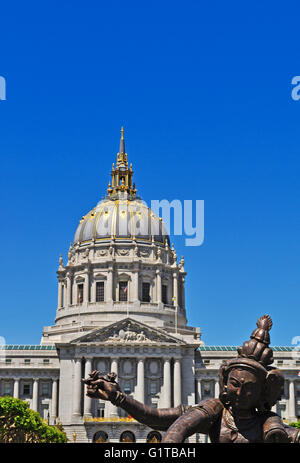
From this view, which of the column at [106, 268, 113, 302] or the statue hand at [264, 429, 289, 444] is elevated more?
the column at [106, 268, 113, 302]

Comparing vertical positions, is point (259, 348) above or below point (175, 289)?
below

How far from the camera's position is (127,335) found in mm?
122250

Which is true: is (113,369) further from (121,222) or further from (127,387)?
(121,222)

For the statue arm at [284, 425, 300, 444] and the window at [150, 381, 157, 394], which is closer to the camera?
the statue arm at [284, 425, 300, 444]

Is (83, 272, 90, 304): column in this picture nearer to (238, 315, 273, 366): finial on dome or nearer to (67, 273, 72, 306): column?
(67, 273, 72, 306): column

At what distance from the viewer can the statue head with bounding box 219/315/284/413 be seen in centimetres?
1517

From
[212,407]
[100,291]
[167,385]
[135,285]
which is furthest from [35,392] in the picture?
[212,407]

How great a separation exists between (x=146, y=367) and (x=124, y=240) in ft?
109

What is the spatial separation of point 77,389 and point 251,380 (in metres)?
106

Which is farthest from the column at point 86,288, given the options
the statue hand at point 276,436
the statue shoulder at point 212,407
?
the statue hand at point 276,436

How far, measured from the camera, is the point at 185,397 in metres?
121

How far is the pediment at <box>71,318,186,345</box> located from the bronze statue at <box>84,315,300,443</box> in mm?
106507

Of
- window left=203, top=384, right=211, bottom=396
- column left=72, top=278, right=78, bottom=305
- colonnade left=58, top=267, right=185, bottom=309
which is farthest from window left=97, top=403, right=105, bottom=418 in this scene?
column left=72, top=278, right=78, bottom=305
